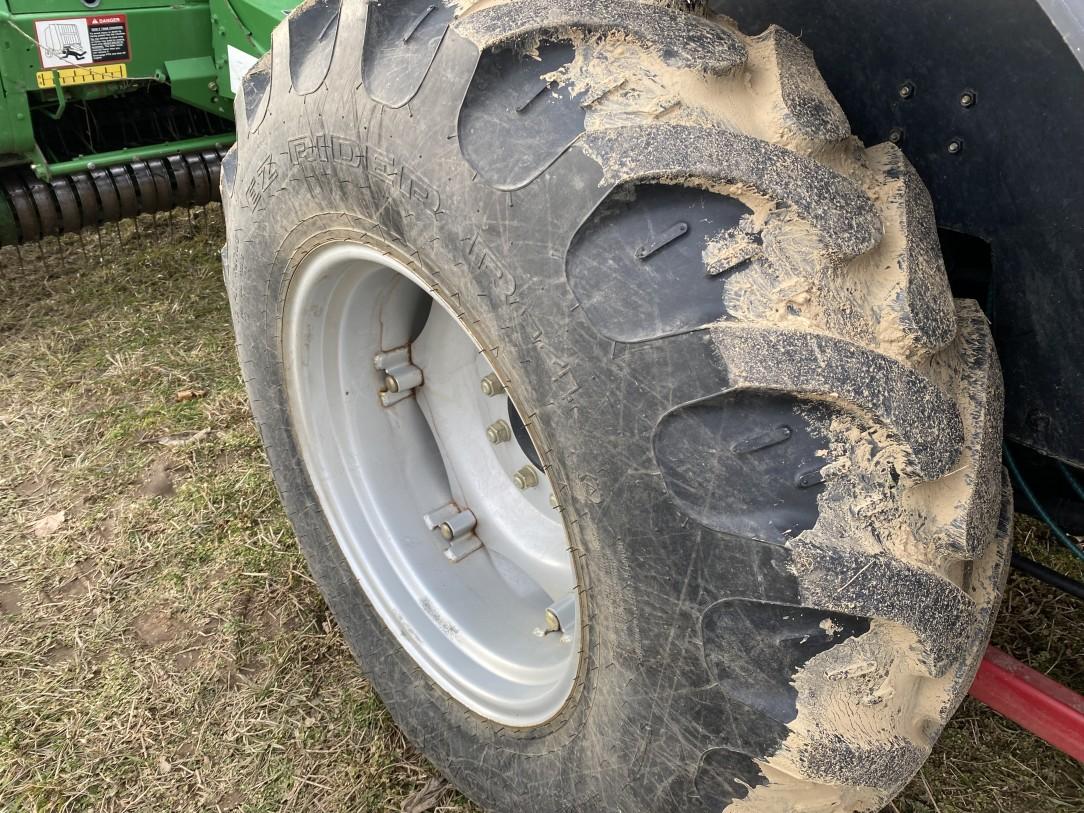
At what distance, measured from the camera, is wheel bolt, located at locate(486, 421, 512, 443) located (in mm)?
1678

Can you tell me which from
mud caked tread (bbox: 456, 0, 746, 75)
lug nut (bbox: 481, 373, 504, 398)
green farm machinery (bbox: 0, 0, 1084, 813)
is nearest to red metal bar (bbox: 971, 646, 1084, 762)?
green farm machinery (bbox: 0, 0, 1084, 813)

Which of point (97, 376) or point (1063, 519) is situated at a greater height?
point (1063, 519)

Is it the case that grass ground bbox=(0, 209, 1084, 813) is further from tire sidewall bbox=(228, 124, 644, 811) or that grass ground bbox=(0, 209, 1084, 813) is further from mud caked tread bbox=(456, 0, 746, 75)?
mud caked tread bbox=(456, 0, 746, 75)

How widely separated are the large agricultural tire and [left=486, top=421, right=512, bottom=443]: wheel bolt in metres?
0.46

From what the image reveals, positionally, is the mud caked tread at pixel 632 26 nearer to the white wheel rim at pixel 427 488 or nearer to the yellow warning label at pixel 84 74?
the white wheel rim at pixel 427 488

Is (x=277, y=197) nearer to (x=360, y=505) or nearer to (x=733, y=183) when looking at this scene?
(x=360, y=505)

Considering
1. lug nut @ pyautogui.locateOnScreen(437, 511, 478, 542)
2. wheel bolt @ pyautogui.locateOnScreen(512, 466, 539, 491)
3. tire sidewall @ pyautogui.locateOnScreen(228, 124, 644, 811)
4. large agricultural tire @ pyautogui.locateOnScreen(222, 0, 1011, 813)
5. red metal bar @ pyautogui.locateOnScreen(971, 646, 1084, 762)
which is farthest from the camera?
lug nut @ pyautogui.locateOnScreen(437, 511, 478, 542)

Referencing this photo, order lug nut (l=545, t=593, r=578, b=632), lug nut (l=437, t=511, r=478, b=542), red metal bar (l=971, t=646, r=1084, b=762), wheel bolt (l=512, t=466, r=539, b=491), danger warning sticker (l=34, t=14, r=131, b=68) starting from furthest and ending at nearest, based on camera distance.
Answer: danger warning sticker (l=34, t=14, r=131, b=68), lug nut (l=437, t=511, r=478, b=542), wheel bolt (l=512, t=466, r=539, b=491), lug nut (l=545, t=593, r=578, b=632), red metal bar (l=971, t=646, r=1084, b=762)

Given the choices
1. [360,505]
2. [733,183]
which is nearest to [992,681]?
[733,183]

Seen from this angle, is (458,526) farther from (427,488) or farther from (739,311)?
(739,311)

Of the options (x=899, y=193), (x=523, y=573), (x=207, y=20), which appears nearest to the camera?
(x=899, y=193)

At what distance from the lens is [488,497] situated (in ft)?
5.80

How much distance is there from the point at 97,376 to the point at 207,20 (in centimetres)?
116

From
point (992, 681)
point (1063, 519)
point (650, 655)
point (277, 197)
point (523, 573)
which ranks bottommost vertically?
point (523, 573)
